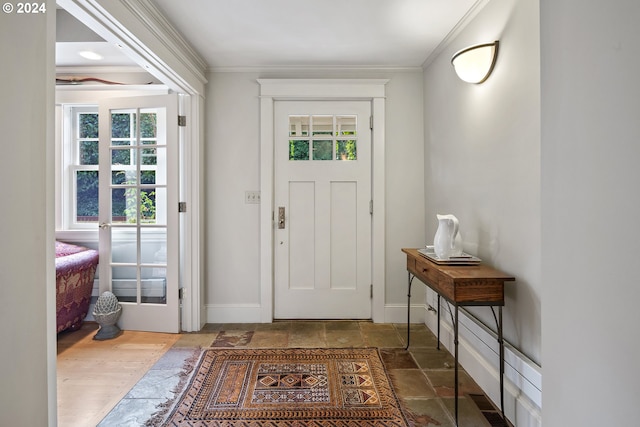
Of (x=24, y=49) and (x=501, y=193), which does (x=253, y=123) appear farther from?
(x=501, y=193)

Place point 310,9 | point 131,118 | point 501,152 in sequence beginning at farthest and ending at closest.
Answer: point 131,118, point 310,9, point 501,152

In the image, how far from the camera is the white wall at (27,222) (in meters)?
1.14

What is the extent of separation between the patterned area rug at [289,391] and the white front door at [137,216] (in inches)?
30.1

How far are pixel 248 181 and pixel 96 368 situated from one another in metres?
1.84

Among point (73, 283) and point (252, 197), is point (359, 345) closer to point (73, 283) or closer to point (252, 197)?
point (252, 197)

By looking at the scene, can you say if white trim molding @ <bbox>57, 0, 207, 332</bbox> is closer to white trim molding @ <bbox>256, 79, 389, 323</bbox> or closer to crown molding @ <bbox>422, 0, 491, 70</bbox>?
white trim molding @ <bbox>256, 79, 389, 323</bbox>

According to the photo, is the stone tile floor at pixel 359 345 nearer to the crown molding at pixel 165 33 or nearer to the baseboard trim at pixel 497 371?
the baseboard trim at pixel 497 371

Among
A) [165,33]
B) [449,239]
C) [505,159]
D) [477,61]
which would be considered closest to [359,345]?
[449,239]

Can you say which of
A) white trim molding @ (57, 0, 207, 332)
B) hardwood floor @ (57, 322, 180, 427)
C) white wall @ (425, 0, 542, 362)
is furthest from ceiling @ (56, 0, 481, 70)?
hardwood floor @ (57, 322, 180, 427)

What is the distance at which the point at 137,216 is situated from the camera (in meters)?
2.86

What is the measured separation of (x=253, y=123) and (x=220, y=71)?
572 mm

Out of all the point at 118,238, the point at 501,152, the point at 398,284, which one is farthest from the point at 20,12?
the point at 398,284

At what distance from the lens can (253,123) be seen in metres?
3.06

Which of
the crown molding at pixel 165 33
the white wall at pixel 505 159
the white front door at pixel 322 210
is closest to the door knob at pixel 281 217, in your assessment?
the white front door at pixel 322 210
